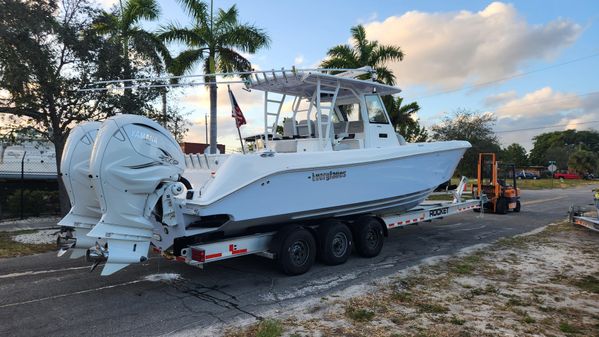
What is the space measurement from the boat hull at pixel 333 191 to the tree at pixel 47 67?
690 cm

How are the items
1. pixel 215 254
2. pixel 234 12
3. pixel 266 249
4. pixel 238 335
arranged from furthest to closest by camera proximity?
1. pixel 234 12
2. pixel 266 249
3. pixel 215 254
4. pixel 238 335

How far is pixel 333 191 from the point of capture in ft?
23.6

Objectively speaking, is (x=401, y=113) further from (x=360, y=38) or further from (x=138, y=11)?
(x=138, y=11)

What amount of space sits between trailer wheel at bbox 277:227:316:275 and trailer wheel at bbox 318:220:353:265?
0.25 meters

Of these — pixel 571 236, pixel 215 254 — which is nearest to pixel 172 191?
pixel 215 254

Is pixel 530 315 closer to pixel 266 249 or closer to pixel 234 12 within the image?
pixel 266 249

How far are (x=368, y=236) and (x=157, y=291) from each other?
3.91 meters

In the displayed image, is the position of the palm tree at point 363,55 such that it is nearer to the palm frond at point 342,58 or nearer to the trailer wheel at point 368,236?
the palm frond at point 342,58

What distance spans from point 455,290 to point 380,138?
342cm

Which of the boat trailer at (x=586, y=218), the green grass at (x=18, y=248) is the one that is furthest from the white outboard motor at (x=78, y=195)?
the boat trailer at (x=586, y=218)

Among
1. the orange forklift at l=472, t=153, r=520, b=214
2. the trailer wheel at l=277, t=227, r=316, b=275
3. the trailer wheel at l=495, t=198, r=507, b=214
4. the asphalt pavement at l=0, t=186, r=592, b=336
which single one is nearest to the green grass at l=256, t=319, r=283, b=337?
the asphalt pavement at l=0, t=186, r=592, b=336

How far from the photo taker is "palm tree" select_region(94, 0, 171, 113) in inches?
481

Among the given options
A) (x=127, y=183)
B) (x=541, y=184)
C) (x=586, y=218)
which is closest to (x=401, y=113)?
(x=586, y=218)

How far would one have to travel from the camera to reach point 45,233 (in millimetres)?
11016
